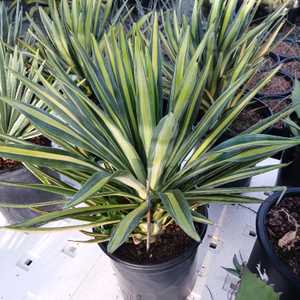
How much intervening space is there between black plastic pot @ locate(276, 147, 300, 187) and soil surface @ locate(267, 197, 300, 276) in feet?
0.94

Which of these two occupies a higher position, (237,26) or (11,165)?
(237,26)

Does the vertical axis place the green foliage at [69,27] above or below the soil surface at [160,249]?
above

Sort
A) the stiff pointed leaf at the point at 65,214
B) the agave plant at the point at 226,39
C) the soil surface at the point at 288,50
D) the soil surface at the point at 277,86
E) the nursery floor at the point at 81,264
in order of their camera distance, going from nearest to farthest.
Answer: the stiff pointed leaf at the point at 65,214 → the nursery floor at the point at 81,264 → the agave plant at the point at 226,39 → the soil surface at the point at 277,86 → the soil surface at the point at 288,50

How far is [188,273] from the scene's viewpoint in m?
0.80

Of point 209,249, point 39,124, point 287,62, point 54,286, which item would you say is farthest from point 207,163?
point 287,62

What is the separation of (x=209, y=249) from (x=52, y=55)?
778 millimetres

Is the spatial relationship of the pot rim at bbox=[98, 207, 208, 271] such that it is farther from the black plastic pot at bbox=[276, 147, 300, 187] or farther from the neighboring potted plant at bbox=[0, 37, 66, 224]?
the black plastic pot at bbox=[276, 147, 300, 187]

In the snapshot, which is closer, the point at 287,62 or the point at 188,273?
the point at 188,273

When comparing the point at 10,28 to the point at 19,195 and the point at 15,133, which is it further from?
the point at 19,195

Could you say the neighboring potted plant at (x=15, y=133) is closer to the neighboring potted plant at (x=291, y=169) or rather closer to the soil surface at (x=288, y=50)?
the neighboring potted plant at (x=291, y=169)

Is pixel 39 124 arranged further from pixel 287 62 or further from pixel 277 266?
pixel 287 62

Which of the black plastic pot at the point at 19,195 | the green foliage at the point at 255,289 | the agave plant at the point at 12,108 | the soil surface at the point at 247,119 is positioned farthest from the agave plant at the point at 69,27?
the green foliage at the point at 255,289

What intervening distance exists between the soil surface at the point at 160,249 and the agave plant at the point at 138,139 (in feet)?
0.25

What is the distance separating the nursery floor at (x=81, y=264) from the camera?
884 millimetres
